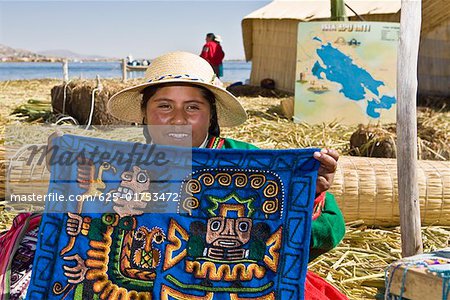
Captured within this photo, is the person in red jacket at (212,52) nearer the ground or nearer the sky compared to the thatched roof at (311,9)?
nearer the ground

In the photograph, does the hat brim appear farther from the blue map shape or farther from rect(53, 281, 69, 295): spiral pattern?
the blue map shape

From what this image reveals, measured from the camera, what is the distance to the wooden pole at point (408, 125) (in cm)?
240

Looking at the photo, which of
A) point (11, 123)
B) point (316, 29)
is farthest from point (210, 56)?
point (11, 123)

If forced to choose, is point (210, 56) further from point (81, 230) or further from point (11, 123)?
point (81, 230)

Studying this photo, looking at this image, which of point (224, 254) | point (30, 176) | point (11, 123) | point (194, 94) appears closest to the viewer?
point (224, 254)

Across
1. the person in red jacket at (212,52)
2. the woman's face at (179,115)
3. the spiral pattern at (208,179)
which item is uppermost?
the person in red jacket at (212,52)

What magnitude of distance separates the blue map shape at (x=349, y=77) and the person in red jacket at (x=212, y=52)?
15.8ft

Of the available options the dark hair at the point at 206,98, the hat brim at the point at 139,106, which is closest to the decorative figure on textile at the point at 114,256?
the dark hair at the point at 206,98

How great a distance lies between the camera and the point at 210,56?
11906mm

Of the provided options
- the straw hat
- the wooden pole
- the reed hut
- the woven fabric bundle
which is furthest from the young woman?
the reed hut

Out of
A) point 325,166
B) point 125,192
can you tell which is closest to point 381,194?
point 325,166

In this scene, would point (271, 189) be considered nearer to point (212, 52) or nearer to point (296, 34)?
point (212, 52)

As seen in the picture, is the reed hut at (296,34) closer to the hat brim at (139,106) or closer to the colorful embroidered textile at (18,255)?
the hat brim at (139,106)

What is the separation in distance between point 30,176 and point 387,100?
4.68 meters
